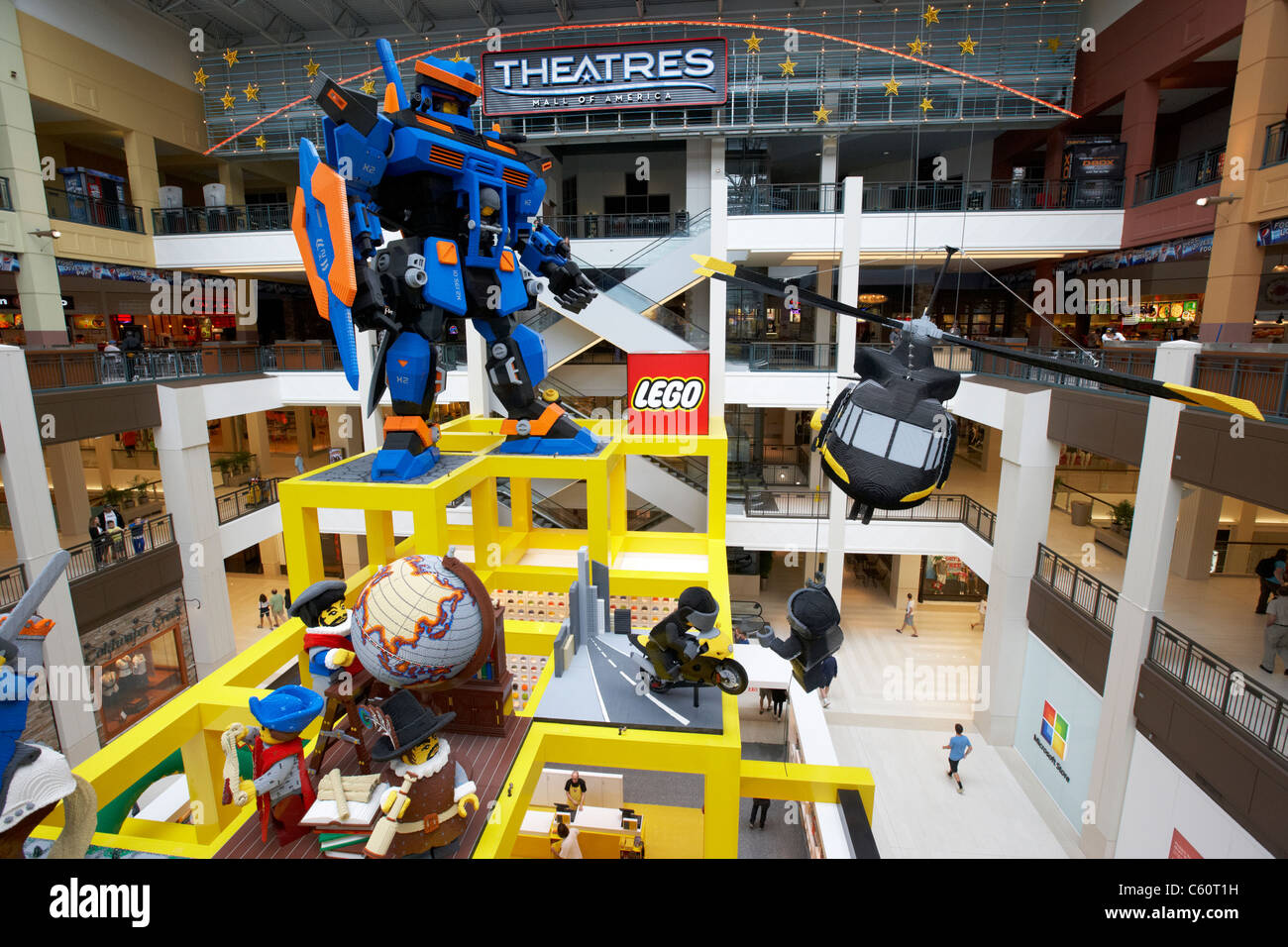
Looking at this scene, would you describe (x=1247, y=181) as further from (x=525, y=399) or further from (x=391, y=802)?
(x=391, y=802)

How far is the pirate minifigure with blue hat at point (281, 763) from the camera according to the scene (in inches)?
121

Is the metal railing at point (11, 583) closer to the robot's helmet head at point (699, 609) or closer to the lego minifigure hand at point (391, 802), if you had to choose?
the lego minifigure hand at point (391, 802)

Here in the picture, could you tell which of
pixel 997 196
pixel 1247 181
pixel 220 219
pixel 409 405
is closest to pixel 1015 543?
pixel 1247 181

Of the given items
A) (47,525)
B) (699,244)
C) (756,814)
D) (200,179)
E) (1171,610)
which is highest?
(200,179)

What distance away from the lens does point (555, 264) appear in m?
7.12

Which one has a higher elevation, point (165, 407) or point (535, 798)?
point (165, 407)

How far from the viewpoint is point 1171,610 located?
379 inches

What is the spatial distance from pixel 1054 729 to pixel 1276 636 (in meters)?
3.60

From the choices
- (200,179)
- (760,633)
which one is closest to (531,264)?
(760,633)

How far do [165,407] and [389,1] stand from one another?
1057 centimetres

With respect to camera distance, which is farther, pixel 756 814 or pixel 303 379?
pixel 303 379

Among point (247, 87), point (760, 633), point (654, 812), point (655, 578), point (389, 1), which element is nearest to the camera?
point (760, 633)

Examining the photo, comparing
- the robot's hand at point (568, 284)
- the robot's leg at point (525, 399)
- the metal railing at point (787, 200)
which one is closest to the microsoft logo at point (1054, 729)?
the robot's leg at point (525, 399)
